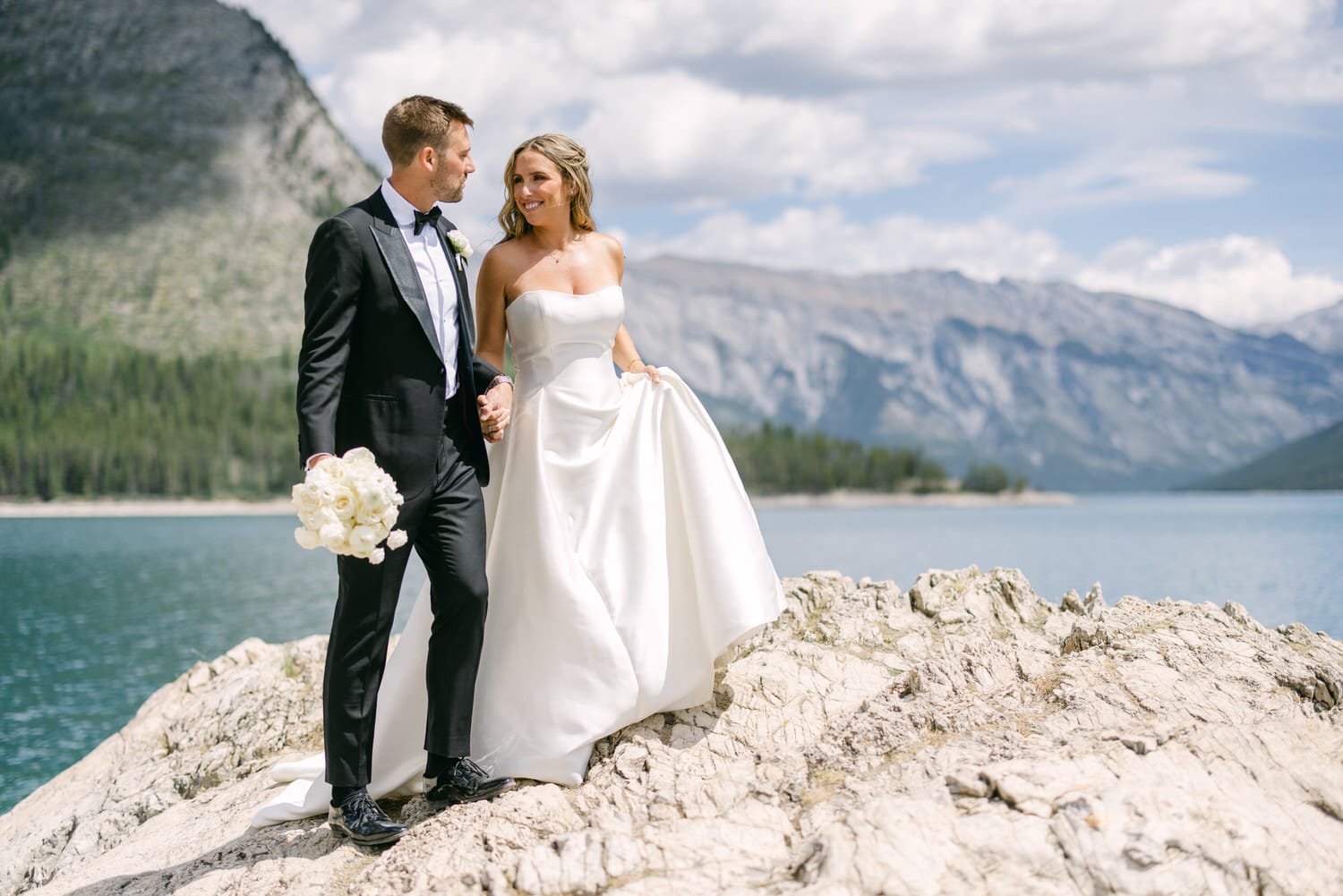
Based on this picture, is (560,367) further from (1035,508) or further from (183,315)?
(183,315)

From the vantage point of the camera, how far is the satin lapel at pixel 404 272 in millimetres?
5289

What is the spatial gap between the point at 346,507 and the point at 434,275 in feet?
4.35

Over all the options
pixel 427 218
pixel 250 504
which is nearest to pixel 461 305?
pixel 427 218

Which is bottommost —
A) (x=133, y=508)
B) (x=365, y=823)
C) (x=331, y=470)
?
(x=133, y=508)

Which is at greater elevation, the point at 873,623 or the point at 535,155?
the point at 535,155

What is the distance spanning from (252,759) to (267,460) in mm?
128098

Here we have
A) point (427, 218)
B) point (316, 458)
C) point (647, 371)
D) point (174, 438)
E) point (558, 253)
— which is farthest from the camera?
point (174, 438)

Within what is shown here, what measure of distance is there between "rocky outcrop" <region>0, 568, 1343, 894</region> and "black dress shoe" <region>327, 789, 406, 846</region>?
0.32 ft

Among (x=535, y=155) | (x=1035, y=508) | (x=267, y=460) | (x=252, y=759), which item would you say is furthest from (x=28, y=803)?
(x=1035, y=508)

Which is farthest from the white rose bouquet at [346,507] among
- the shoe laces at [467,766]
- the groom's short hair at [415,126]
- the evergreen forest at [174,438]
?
the evergreen forest at [174,438]

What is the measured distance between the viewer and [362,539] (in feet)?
15.6

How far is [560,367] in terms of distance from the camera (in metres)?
6.20

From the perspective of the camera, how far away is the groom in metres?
5.21

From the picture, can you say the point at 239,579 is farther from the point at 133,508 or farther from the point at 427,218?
the point at 133,508
